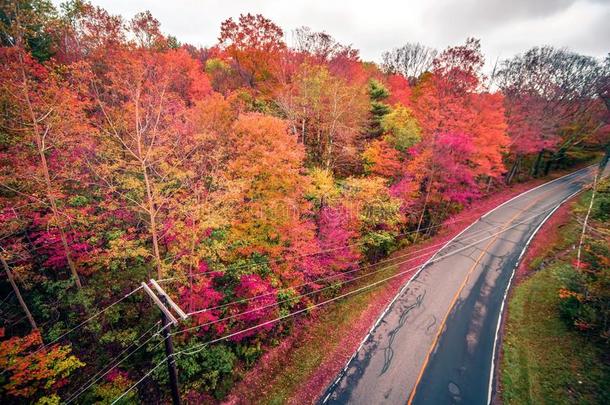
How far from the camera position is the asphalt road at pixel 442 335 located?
43.0 feet

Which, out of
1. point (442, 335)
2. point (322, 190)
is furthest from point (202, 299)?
point (442, 335)

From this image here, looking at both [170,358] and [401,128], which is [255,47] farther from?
[170,358]

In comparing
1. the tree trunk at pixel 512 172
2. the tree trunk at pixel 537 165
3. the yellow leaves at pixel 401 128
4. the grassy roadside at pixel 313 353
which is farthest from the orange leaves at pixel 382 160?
the tree trunk at pixel 537 165

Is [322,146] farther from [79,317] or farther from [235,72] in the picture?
[79,317]

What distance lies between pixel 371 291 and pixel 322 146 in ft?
52.6

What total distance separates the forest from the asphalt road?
437 centimetres

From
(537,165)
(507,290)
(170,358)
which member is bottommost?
(507,290)

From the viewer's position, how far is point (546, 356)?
47.0 ft

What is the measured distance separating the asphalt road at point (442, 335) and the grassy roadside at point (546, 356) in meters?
0.90

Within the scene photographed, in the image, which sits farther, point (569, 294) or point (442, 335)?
point (442, 335)

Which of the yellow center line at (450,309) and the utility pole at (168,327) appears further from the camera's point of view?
the yellow center line at (450,309)

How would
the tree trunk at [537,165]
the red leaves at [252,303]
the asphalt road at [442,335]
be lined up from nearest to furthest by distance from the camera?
the asphalt road at [442,335] < the red leaves at [252,303] < the tree trunk at [537,165]

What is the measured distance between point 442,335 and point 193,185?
17.0 m

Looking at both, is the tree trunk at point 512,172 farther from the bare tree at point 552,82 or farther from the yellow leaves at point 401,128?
the yellow leaves at point 401,128
